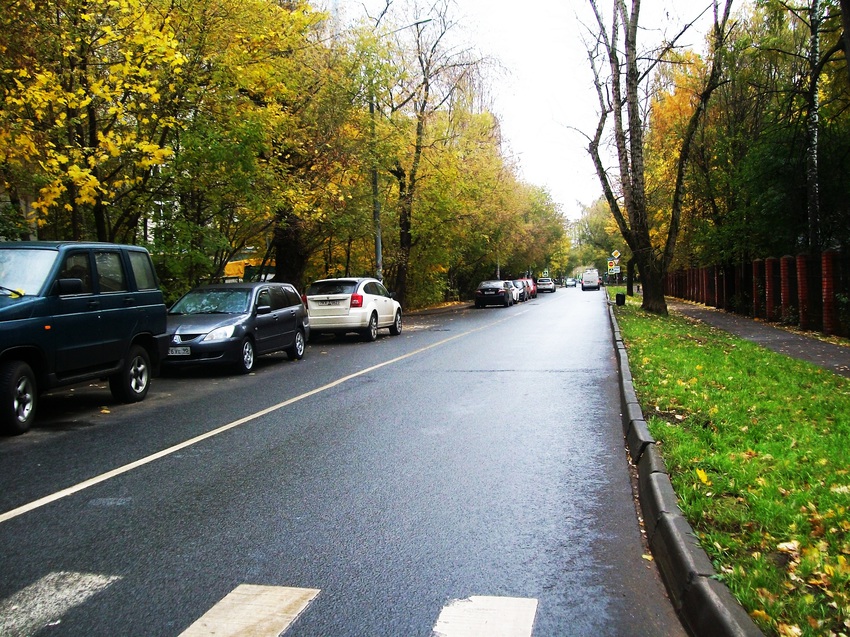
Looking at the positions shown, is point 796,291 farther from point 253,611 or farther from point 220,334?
point 253,611

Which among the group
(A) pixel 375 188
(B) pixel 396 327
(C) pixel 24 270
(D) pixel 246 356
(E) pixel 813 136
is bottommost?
(B) pixel 396 327

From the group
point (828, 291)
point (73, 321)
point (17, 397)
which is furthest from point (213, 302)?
point (828, 291)

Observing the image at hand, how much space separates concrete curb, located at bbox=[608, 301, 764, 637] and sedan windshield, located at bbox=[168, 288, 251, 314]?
920cm

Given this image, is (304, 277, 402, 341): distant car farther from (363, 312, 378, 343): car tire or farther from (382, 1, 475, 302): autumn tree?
(382, 1, 475, 302): autumn tree

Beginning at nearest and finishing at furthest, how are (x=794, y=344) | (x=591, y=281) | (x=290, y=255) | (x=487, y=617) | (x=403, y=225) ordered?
(x=487, y=617), (x=794, y=344), (x=290, y=255), (x=403, y=225), (x=591, y=281)

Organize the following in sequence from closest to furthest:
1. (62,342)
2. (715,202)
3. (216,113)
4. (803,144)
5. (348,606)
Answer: (348,606) → (62,342) → (216,113) → (803,144) → (715,202)

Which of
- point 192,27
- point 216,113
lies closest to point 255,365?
point 216,113

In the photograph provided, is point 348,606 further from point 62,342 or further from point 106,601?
point 62,342

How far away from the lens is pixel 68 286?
813cm

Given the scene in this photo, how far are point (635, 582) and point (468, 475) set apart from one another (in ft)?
7.26

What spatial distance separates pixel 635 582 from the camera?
3.92 meters

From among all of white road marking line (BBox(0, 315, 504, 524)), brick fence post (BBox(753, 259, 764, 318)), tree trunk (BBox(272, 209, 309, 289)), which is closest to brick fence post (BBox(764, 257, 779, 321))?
brick fence post (BBox(753, 259, 764, 318))

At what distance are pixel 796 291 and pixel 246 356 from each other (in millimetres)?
14975

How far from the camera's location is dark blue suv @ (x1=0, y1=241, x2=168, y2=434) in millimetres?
7672
